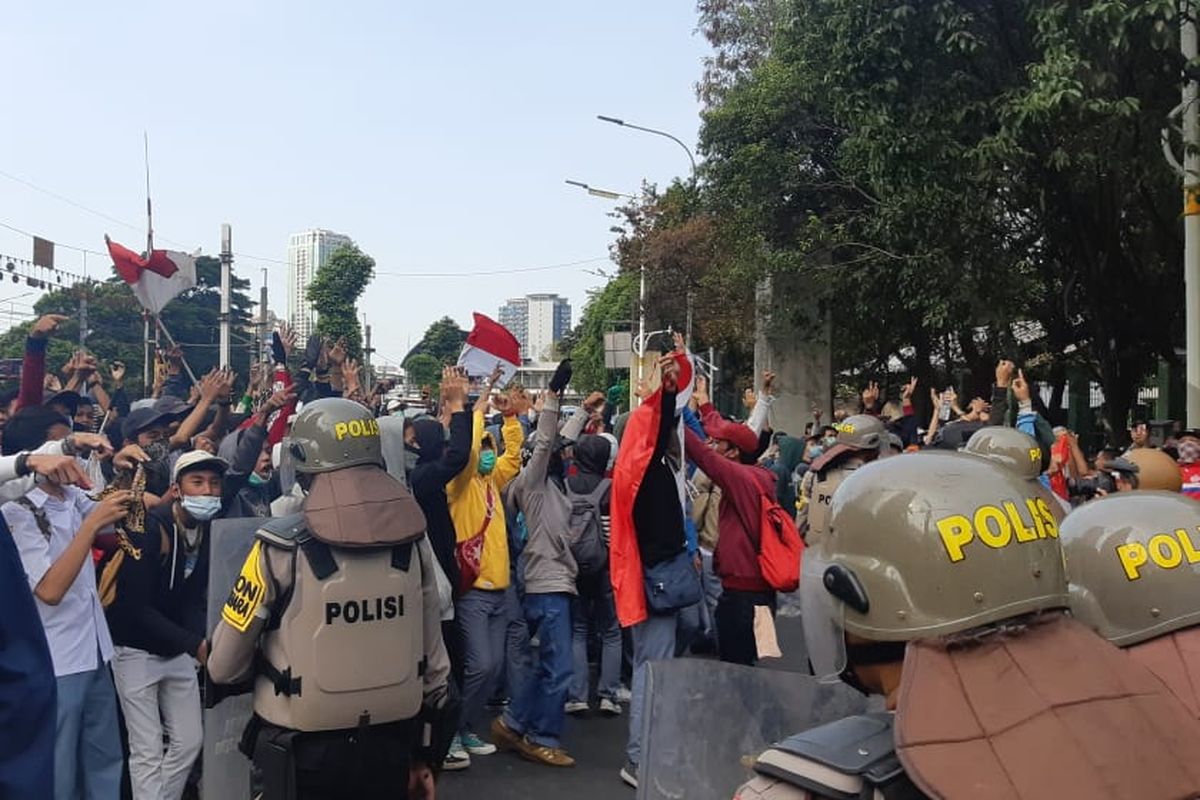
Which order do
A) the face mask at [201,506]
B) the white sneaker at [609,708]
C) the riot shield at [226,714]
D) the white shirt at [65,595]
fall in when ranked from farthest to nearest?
1. the white sneaker at [609,708]
2. the face mask at [201,506]
3. the white shirt at [65,595]
4. the riot shield at [226,714]

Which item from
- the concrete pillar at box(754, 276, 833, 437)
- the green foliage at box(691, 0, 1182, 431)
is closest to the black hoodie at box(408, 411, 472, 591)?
the green foliage at box(691, 0, 1182, 431)

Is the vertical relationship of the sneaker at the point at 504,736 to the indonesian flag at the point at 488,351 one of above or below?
below

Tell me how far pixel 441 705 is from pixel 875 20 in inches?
357

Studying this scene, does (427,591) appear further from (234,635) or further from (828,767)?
(828,767)

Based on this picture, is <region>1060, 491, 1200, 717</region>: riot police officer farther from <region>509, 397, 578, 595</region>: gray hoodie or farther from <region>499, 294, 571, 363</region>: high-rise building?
<region>499, 294, 571, 363</region>: high-rise building

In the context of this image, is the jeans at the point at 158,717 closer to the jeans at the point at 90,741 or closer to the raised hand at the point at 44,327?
the jeans at the point at 90,741

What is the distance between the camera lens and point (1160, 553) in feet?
8.22

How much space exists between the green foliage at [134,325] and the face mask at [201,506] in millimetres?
42116

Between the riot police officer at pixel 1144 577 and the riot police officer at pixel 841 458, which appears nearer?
the riot police officer at pixel 1144 577

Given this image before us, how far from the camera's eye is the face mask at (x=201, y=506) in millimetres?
4570

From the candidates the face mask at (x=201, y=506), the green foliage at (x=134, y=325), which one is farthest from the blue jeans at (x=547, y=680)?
the green foliage at (x=134, y=325)

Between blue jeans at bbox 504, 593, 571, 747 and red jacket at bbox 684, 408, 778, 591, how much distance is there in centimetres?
103

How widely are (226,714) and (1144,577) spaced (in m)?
3.02

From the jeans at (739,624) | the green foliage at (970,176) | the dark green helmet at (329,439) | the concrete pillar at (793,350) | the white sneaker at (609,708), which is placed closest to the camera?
the dark green helmet at (329,439)
